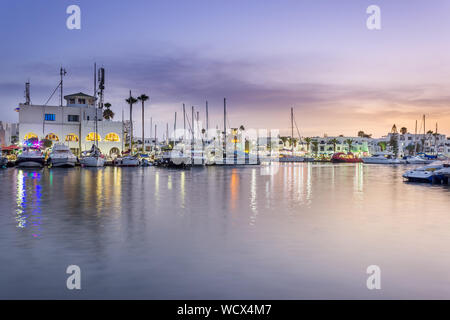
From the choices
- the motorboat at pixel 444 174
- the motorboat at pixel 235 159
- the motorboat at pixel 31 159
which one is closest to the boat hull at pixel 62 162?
the motorboat at pixel 31 159

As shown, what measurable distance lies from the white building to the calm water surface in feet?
214

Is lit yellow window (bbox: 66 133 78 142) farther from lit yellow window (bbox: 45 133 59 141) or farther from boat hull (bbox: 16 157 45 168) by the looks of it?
boat hull (bbox: 16 157 45 168)

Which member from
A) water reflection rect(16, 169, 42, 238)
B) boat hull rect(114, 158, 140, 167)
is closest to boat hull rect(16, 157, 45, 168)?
boat hull rect(114, 158, 140, 167)

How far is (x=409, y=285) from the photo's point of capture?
7.92 meters

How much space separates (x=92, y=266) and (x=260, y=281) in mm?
3589

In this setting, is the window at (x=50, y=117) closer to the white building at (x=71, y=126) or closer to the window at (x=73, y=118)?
the white building at (x=71, y=126)

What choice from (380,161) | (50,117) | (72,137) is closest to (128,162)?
(72,137)

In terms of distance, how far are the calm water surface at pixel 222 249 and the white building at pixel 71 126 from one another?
2566 inches

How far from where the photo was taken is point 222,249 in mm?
10578

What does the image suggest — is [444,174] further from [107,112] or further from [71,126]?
[107,112]

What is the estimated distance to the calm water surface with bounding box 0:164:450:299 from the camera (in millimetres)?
7625

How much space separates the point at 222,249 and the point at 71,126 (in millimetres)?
78180
